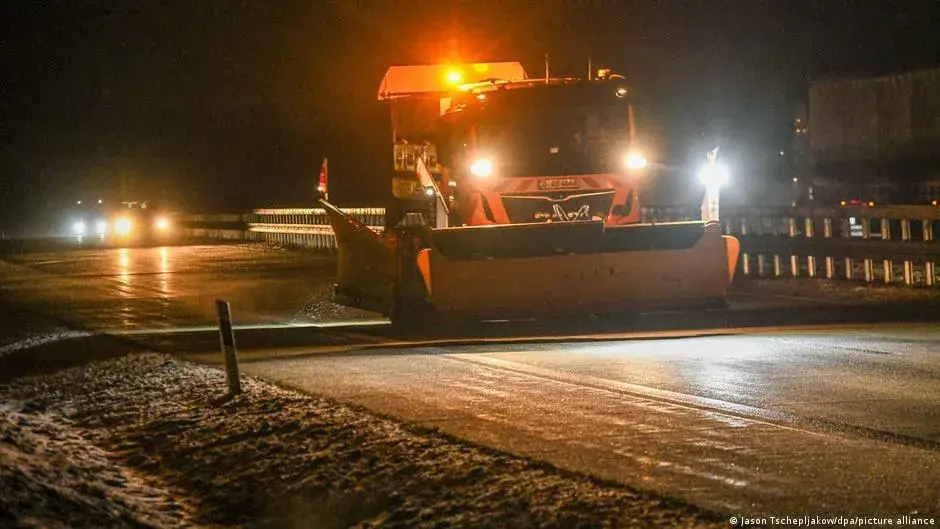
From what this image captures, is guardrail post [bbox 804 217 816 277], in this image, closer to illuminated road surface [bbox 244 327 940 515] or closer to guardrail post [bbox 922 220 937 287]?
guardrail post [bbox 922 220 937 287]

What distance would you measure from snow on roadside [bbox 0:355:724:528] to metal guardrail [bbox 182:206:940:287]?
898 cm

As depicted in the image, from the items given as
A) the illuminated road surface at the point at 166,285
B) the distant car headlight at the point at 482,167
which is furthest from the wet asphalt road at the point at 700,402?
the distant car headlight at the point at 482,167

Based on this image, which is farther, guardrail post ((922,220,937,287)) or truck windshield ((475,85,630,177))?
guardrail post ((922,220,937,287))

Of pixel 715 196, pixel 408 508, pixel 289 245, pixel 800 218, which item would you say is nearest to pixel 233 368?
pixel 408 508

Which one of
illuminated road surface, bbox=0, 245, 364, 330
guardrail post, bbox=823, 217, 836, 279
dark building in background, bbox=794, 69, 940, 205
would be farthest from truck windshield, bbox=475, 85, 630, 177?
dark building in background, bbox=794, 69, 940, 205

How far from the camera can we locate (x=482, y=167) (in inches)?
624

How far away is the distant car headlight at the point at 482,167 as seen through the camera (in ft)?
51.9

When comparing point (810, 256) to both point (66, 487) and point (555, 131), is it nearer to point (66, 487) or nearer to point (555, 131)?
point (555, 131)

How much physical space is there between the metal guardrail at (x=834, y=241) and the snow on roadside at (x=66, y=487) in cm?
1023

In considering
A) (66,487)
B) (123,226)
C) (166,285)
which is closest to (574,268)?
(66,487)

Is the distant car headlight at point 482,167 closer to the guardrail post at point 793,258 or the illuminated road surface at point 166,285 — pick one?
the illuminated road surface at point 166,285

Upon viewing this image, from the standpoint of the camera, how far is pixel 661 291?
15750 millimetres

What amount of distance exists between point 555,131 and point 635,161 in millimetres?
1176

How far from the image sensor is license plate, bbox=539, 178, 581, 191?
15898mm
